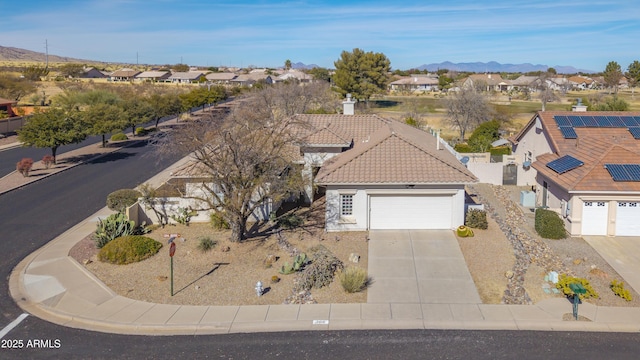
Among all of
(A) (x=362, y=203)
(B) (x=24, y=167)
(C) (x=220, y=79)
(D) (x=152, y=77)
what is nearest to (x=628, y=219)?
(A) (x=362, y=203)

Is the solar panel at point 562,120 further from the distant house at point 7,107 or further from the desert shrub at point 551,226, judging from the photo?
the distant house at point 7,107

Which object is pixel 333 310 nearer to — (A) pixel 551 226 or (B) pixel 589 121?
(A) pixel 551 226

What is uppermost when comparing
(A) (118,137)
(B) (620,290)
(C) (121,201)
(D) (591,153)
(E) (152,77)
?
(E) (152,77)

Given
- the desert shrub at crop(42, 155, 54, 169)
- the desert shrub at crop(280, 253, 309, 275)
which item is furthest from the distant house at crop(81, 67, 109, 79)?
the desert shrub at crop(280, 253, 309, 275)

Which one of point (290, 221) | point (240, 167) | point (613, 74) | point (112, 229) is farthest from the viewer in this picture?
point (613, 74)

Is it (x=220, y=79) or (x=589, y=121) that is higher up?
(x=220, y=79)

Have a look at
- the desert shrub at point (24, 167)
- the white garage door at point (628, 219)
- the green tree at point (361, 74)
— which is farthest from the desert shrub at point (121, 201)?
the green tree at point (361, 74)

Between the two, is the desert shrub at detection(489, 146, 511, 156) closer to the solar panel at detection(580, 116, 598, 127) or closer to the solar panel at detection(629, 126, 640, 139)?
the solar panel at detection(580, 116, 598, 127)

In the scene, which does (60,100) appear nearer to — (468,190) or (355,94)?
(355,94)
